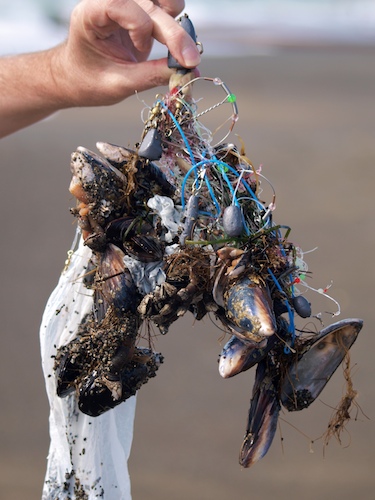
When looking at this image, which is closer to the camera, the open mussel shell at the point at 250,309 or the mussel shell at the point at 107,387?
the open mussel shell at the point at 250,309

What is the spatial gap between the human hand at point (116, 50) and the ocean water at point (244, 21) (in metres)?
5.61

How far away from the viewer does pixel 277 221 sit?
457cm

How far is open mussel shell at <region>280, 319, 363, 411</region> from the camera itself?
157 cm

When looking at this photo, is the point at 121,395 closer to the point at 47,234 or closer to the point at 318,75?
the point at 47,234

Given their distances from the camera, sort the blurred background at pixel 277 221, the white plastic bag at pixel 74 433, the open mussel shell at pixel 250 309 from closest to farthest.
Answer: the open mussel shell at pixel 250 309, the white plastic bag at pixel 74 433, the blurred background at pixel 277 221

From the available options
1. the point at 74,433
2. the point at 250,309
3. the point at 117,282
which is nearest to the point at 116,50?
the point at 117,282

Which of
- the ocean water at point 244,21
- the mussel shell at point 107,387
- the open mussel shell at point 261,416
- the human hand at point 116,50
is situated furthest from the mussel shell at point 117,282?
the ocean water at point 244,21

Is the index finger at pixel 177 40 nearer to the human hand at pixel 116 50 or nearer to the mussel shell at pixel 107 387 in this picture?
the human hand at pixel 116 50

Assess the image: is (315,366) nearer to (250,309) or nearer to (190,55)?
(250,309)

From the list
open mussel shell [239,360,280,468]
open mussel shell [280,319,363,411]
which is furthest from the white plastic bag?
open mussel shell [280,319,363,411]

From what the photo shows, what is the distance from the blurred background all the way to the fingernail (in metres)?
0.80

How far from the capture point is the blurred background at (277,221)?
3346 mm

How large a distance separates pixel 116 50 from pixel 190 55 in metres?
0.37

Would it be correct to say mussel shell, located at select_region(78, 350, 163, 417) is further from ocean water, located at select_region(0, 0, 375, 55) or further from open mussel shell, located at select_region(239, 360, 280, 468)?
ocean water, located at select_region(0, 0, 375, 55)
